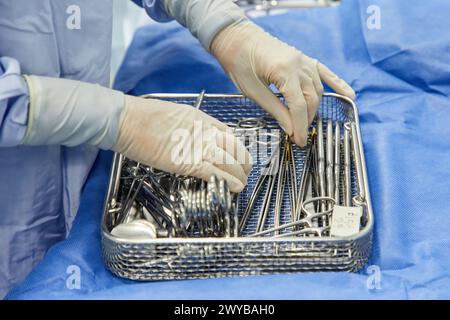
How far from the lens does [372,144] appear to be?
1.40 metres

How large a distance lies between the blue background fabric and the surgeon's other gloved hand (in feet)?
0.56

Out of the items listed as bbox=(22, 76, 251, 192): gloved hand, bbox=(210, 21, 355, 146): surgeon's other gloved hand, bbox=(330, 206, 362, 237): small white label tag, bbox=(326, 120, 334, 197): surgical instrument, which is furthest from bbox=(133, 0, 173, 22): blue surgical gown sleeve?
bbox=(330, 206, 362, 237): small white label tag

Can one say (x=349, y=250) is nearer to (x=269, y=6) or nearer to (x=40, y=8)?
(x=40, y=8)

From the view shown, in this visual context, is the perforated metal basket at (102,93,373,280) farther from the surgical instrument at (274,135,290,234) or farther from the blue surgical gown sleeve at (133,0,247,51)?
the blue surgical gown sleeve at (133,0,247,51)

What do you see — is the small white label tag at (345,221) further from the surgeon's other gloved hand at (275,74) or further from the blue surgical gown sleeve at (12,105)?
the blue surgical gown sleeve at (12,105)

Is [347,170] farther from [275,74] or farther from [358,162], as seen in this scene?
[275,74]

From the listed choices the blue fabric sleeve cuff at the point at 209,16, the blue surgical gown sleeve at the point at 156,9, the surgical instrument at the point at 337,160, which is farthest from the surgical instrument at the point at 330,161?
the blue surgical gown sleeve at the point at 156,9

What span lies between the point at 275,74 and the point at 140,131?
1.03 feet

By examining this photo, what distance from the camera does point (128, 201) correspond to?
123 centimetres

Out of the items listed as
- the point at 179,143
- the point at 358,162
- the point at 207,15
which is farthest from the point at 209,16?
the point at 358,162

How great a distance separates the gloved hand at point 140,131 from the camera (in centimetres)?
112

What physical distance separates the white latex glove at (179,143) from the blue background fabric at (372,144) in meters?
0.19
